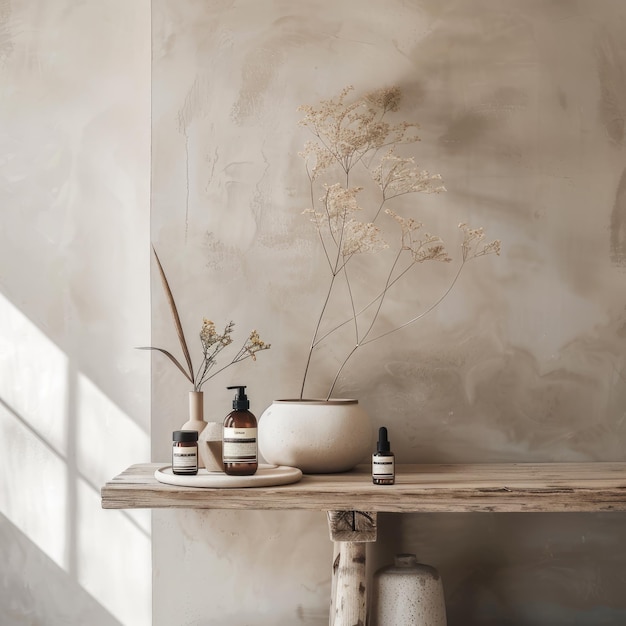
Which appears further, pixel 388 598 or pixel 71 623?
pixel 71 623

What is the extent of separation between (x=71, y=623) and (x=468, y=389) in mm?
1334

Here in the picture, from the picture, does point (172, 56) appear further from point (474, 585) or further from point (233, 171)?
point (474, 585)

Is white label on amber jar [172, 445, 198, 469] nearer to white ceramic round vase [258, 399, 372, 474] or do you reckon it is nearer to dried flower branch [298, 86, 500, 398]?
white ceramic round vase [258, 399, 372, 474]

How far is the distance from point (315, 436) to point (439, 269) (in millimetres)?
593

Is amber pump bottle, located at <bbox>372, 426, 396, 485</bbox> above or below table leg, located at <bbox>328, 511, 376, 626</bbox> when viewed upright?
above

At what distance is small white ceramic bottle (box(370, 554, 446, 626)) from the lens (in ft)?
5.54

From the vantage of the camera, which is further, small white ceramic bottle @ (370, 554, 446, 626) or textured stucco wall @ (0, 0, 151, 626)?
textured stucco wall @ (0, 0, 151, 626)

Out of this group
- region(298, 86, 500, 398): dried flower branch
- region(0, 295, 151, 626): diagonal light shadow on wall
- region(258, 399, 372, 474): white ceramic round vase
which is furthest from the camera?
region(0, 295, 151, 626): diagonal light shadow on wall

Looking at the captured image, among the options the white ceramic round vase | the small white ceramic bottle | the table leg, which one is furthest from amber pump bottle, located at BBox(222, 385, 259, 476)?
the small white ceramic bottle

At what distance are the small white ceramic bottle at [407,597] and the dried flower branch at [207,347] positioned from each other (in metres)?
0.62

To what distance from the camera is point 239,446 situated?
1.59m

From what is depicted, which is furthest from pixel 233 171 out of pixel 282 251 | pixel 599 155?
pixel 599 155

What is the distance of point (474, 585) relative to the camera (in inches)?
76.0

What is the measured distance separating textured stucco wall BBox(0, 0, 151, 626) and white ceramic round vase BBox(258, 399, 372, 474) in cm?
56
